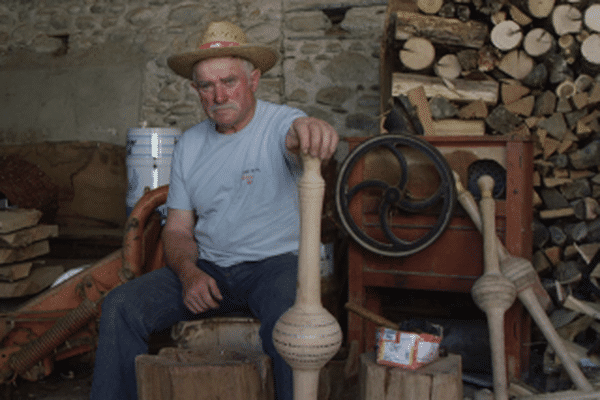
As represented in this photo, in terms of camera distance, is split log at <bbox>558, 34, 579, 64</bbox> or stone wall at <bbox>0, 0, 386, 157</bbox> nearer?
split log at <bbox>558, 34, 579, 64</bbox>

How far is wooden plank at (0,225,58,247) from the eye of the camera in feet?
12.1

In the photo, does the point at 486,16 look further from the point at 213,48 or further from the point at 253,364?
the point at 253,364

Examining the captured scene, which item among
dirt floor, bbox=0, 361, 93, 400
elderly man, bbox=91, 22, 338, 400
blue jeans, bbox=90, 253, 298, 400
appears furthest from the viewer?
dirt floor, bbox=0, 361, 93, 400

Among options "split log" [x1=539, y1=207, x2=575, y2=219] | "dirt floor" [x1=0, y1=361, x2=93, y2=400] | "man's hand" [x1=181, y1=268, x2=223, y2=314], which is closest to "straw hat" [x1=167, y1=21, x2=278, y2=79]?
"man's hand" [x1=181, y1=268, x2=223, y2=314]

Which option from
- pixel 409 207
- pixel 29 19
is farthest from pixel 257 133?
pixel 29 19

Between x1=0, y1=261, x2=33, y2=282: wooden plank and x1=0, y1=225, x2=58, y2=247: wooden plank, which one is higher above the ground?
x1=0, y1=225, x2=58, y2=247: wooden plank

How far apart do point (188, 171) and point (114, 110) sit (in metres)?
2.96

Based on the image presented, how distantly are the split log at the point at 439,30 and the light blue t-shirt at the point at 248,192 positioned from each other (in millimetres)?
1326

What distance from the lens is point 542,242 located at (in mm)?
3787

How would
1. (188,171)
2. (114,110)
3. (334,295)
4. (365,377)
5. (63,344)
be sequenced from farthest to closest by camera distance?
(114,110), (334,295), (63,344), (188,171), (365,377)

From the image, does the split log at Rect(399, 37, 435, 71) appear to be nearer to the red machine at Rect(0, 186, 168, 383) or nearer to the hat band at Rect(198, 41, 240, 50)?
the hat band at Rect(198, 41, 240, 50)

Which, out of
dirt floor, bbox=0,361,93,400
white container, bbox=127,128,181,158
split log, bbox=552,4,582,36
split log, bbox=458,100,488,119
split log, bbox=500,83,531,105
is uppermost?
split log, bbox=552,4,582,36

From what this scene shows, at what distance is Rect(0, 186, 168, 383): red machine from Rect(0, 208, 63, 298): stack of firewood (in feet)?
1.84

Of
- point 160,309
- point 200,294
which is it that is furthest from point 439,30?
point 160,309
